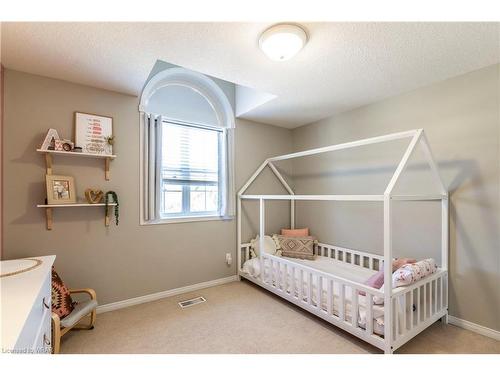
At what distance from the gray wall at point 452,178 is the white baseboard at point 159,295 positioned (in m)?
1.67

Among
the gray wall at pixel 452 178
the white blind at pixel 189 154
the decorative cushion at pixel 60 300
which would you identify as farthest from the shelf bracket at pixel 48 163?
the gray wall at pixel 452 178

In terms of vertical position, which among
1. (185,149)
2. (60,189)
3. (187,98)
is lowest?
(60,189)

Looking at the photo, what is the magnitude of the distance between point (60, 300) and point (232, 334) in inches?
56.2

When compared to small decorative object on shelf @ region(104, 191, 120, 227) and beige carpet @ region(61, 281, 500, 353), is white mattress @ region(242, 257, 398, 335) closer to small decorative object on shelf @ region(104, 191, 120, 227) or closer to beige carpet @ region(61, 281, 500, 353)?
beige carpet @ region(61, 281, 500, 353)

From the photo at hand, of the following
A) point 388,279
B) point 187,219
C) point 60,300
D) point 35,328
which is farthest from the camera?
point 187,219

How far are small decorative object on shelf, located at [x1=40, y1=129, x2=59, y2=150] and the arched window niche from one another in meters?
0.73

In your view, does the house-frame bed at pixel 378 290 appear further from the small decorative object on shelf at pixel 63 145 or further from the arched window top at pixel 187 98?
the small decorative object on shelf at pixel 63 145

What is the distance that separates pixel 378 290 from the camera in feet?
5.61

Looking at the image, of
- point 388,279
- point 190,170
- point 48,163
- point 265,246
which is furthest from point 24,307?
point 265,246

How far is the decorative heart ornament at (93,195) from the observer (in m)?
2.23

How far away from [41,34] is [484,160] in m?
3.48

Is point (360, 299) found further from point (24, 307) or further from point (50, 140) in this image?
point (50, 140)
